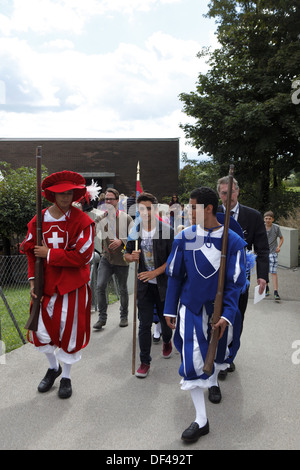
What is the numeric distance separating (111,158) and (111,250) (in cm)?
2725

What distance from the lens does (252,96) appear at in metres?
16.1

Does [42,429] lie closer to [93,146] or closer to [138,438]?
[138,438]

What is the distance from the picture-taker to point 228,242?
324 centimetres

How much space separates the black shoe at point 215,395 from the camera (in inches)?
149

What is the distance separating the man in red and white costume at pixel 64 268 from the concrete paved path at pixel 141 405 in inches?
15.4

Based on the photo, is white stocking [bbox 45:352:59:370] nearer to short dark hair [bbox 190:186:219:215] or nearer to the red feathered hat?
the red feathered hat

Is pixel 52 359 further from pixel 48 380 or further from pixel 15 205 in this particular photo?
Answer: pixel 15 205

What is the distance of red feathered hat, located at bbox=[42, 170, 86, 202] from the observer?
370 cm

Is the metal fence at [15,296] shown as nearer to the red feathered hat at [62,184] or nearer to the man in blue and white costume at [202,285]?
the red feathered hat at [62,184]

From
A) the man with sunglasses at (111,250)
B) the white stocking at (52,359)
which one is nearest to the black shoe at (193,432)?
the white stocking at (52,359)

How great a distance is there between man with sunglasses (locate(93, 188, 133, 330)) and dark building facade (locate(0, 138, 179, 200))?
25737mm

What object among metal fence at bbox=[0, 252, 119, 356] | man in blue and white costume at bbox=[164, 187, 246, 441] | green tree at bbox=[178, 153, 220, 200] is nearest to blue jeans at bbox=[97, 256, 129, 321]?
metal fence at bbox=[0, 252, 119, 356]
